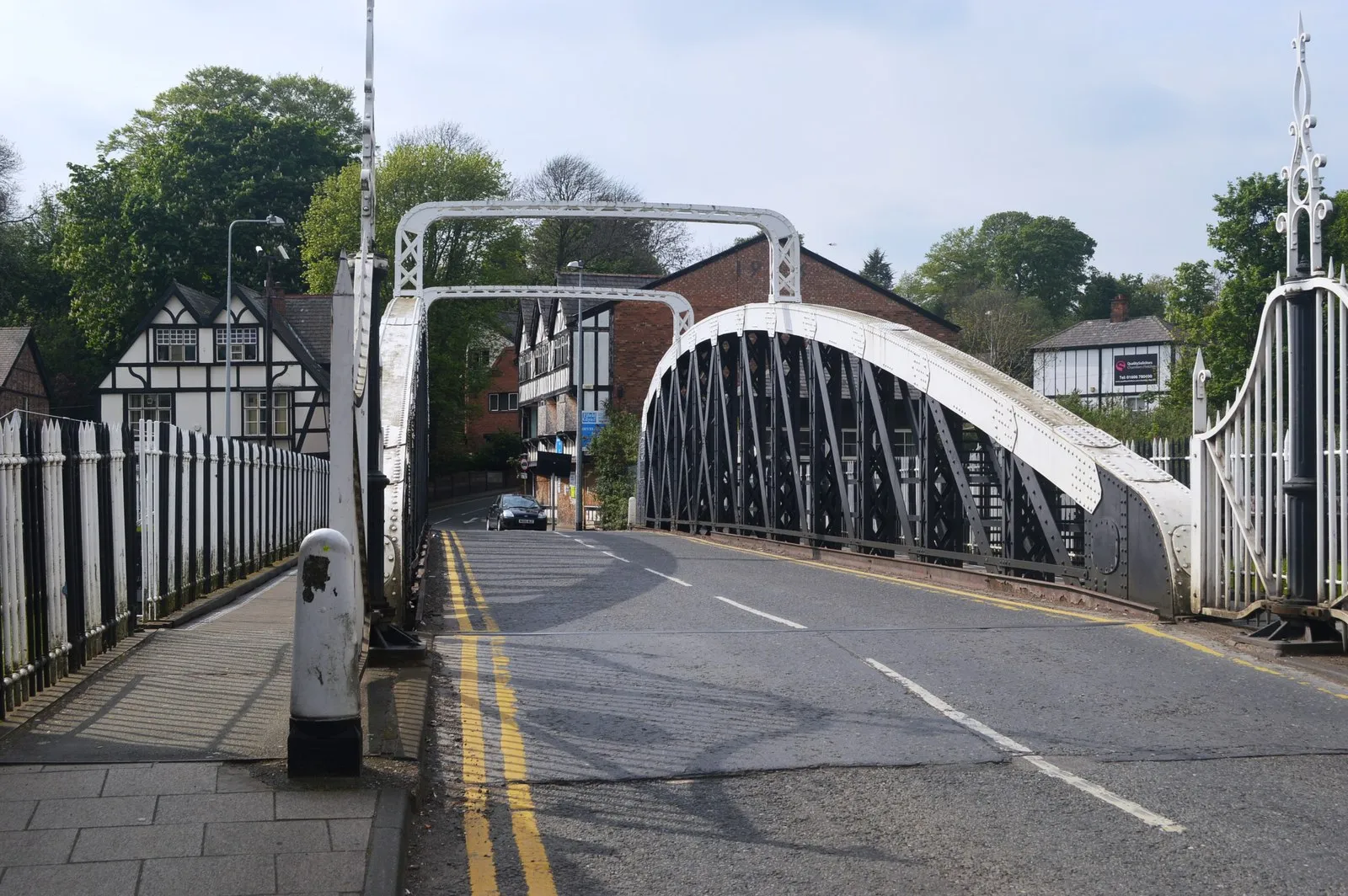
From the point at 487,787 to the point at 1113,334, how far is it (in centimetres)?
7492

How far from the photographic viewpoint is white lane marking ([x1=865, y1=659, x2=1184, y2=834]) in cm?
578

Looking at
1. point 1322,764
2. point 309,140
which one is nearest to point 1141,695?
point 1322,764

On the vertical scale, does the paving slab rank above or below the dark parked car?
above

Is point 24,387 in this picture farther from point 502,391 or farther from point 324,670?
point 324,670

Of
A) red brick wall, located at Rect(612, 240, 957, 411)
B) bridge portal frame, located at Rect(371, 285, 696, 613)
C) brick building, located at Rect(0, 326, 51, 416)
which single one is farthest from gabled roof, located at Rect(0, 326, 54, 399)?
bridge portal frame, located at Rect(371, 285, 696, 613)

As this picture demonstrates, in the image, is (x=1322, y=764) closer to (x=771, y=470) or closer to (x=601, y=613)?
(x=601, y=613)

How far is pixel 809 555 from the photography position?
70.5 feet

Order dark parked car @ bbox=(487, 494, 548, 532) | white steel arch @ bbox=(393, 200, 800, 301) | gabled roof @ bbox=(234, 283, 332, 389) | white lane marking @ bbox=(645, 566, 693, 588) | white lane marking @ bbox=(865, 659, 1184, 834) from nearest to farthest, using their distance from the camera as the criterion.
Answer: white lane marking @ bbox=(865, 659, 1184, 834), white lane marking @ bbox=(645, 566, 693, 588), white steel arch @ bbox=(393, 200, 800, 301), dark parked car @ bbox=(487, 494, 548, 532), gabled roof @ bbox=(234, 283, 332, 389)

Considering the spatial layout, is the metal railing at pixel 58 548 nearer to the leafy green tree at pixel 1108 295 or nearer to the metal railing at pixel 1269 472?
the metal railing at pixel 1269 472

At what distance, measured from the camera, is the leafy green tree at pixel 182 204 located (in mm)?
64562

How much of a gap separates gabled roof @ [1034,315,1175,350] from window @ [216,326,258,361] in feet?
137

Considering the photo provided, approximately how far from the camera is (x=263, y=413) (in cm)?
5684

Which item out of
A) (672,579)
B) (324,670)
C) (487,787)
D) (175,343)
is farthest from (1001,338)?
(324,670)

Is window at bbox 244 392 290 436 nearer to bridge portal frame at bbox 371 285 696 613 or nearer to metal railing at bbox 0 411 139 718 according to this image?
bridge portal frame at bbox 371 285 696 613
